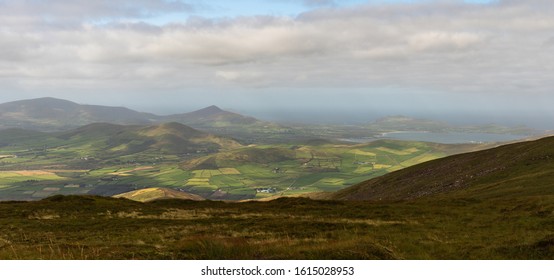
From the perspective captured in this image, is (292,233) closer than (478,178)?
Yes

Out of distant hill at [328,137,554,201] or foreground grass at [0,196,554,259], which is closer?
foreground grass at [0,196,554,259]

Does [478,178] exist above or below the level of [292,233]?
below

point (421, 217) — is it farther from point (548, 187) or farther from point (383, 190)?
point (383, 190)
